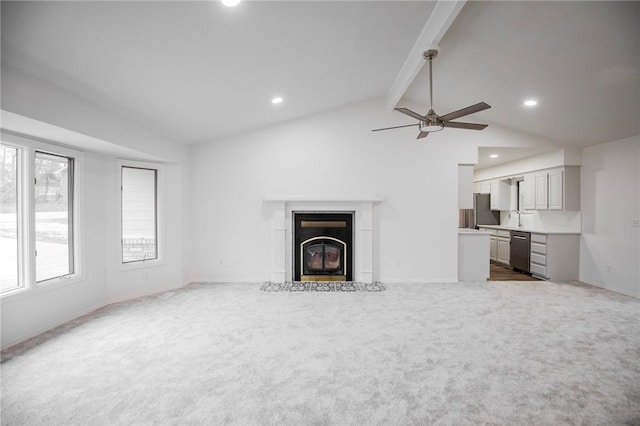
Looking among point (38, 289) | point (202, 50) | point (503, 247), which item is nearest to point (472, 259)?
point (503, 247)

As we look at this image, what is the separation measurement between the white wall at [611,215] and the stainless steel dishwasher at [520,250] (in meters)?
0.81

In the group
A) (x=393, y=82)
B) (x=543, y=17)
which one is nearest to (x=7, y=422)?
(x=543, y=17)

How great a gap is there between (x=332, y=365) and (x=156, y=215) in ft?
12.3

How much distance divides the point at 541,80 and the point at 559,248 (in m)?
3.34

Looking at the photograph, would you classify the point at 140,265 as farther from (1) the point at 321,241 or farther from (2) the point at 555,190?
(2) the point at 555,190

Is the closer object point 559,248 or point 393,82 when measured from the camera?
point 393,82

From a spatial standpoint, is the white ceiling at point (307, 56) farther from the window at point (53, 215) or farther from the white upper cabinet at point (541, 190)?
the white upper cabinet at point (541, 190)

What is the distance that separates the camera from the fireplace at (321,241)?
5371mm

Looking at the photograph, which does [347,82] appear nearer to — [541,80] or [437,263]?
[541,80]

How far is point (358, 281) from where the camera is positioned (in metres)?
5.28

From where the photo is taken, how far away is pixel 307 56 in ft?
10.9

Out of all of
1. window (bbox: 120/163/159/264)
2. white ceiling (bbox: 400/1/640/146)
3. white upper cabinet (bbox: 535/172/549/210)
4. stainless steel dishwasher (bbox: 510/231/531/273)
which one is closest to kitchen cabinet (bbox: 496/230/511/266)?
stainless steel dishwasher (bbox: 510/231/531/273)

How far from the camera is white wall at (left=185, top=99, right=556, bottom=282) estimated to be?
5.34m

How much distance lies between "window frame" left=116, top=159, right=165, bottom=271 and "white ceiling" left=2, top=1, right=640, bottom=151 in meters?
0.61
